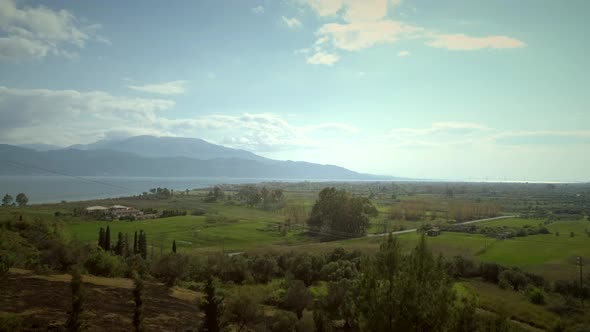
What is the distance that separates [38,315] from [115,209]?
73.7 meters

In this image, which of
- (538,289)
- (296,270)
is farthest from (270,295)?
(538,289)

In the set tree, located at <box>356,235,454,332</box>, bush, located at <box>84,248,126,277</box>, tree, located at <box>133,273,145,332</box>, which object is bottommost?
bush, located at <box>84,248,126,277</box>

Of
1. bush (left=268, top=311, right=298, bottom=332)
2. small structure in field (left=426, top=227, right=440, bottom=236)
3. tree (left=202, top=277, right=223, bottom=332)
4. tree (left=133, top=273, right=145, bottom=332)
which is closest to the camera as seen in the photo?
tree (left=202, top=277, right=223, bottom=332)

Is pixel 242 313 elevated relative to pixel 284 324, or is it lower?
elevated

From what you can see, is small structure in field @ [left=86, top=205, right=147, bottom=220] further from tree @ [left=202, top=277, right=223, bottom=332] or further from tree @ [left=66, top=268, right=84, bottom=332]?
tree @ [left=202, top=277, right=223, bottom=332]

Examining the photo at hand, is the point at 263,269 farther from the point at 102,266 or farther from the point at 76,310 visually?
the point at 76,310

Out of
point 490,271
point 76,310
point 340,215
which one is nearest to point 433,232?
point 340,215

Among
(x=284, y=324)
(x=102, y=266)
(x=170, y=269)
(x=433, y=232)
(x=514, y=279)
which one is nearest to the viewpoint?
(x=284, y=324)

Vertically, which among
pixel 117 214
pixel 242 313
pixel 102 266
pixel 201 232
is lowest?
pixel 201 232

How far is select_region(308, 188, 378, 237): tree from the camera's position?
7238 cm

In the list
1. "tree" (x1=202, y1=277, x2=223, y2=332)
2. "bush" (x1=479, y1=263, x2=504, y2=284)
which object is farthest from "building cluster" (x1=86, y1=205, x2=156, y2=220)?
"tree" (x1=202, y1=277, x2=223, y2=332)

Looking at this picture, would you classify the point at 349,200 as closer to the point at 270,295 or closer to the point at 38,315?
the point at 270,295

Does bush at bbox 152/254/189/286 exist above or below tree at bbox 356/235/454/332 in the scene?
below

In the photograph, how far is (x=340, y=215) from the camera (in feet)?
242
